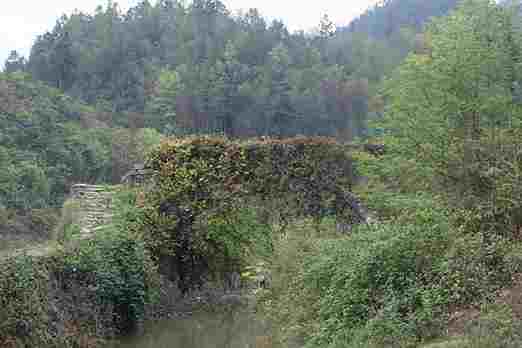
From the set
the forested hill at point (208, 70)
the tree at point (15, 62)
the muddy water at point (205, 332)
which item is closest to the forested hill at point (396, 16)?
the forested hill at point (208, 70)

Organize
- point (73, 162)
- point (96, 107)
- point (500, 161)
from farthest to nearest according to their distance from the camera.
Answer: point (96, 107), point (73, 162), point (500, 161)

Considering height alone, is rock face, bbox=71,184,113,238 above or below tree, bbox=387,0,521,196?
below

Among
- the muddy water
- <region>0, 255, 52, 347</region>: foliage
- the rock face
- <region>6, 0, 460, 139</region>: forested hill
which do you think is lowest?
the muddy water

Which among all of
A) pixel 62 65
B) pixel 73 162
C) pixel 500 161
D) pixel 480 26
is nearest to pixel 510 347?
pixel 500 161

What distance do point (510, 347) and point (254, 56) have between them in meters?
49.0

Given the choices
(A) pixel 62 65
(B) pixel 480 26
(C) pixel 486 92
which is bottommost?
(C) pixel 486 92

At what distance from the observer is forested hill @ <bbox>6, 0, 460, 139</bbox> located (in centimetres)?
4578

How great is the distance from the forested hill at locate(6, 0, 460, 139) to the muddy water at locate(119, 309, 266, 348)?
108ft

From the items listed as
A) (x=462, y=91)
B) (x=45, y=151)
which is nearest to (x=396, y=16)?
(x=45, y=151)

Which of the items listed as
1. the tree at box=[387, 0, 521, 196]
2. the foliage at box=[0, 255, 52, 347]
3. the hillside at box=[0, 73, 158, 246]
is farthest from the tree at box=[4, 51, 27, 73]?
the foliage at box=[0, 255, 52, 347]

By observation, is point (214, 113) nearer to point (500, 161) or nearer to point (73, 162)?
point (73, 162)

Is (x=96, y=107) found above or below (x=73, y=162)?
above

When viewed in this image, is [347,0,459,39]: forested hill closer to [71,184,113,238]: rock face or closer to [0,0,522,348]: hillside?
[0,0,522,348]: hillside

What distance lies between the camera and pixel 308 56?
52469mm
